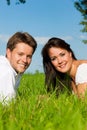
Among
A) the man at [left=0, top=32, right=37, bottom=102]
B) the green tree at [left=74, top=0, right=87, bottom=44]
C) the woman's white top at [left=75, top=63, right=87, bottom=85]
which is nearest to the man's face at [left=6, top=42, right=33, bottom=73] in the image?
the man at [left=0, top=32, right=37, bottom=102]

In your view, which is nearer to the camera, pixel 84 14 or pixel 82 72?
pixel 82 72

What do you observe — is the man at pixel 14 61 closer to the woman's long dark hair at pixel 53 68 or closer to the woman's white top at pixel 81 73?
the woman's long dark hair at pixel 53 68

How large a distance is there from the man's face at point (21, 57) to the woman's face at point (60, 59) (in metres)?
0.52

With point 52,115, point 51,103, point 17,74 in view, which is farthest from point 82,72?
point 52,115

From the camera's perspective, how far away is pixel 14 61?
17.3 feet

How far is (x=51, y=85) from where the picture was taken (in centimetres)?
638

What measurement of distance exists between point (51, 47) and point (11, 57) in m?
0.75

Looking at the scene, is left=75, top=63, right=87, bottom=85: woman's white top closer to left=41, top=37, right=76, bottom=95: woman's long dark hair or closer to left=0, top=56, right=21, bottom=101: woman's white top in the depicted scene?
left=41, top=37, right=76, bottom=95: woman's long dark hair

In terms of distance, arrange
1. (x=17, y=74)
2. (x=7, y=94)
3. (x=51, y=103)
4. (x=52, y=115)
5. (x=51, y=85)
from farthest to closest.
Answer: (x=51, y=85) → (x=17, y=74) → (x=7, y=94) → (x=51, y=103) → (x=52, y=115)

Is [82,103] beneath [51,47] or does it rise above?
beneath

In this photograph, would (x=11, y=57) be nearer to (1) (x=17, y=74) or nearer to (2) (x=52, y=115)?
(1) (x=17, y=74)

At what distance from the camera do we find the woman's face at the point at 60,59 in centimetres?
567

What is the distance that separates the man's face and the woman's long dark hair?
0.63 meters

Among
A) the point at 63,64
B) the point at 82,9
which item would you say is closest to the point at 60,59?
the point at 63,64
